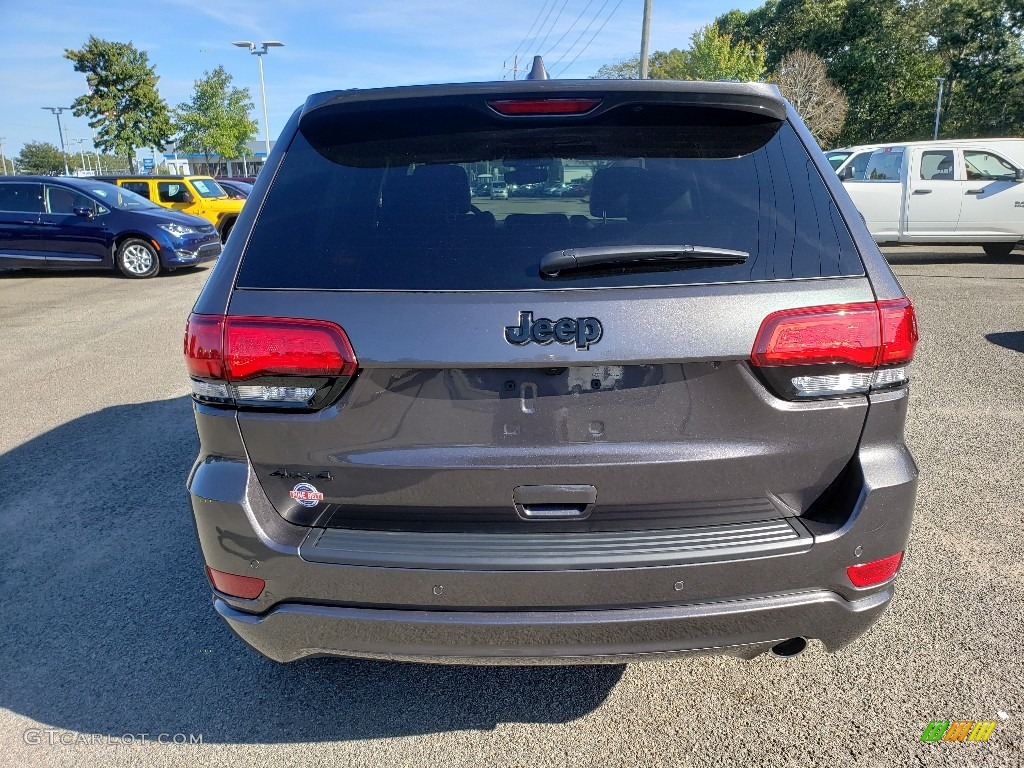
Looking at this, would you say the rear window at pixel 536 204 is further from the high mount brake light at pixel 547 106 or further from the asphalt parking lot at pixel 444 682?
the asphalt parking lot at pixel 444 682

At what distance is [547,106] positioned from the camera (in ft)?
6.76

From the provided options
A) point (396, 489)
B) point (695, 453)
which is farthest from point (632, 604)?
point (396, 489)

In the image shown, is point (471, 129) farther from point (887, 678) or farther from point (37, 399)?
point (37, 399)

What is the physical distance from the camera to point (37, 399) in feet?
20.0

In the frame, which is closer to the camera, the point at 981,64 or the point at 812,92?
the point at 812,92

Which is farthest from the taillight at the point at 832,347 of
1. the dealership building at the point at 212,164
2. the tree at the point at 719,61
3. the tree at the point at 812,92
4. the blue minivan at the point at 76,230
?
the tree at the point at 812,92

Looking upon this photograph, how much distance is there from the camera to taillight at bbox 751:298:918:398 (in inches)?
73.7

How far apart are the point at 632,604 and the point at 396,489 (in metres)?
0.68

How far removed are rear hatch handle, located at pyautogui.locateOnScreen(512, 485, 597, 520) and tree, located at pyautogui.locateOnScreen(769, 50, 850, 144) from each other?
52165 mm

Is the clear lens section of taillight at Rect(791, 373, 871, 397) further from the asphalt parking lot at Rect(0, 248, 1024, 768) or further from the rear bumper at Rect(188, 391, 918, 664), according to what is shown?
the asphalt parking lot at Rect(0, 248, 1024, 768)

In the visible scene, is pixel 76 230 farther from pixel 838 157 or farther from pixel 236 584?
pixel 838 157

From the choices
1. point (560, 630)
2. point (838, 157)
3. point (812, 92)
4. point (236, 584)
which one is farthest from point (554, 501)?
point (812, 92)

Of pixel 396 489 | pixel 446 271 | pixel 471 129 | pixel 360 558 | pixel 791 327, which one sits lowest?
pixel 360 558

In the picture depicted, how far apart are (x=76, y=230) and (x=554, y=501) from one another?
46.8 ft
